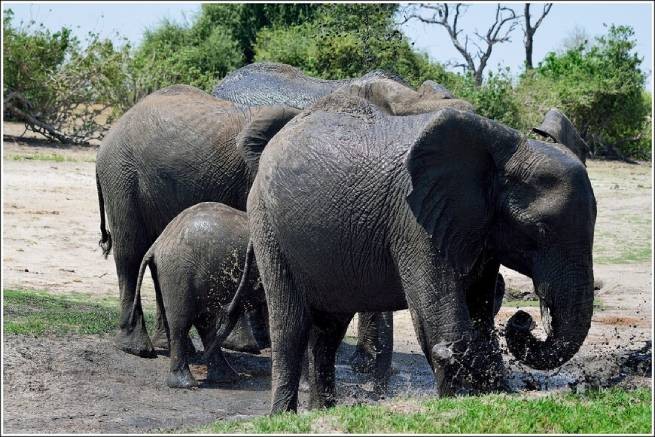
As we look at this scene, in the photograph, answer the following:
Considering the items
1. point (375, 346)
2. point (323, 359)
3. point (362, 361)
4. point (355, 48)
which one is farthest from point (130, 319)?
point (355, 48)

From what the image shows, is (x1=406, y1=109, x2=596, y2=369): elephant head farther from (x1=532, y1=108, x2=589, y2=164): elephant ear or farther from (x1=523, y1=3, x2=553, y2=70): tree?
(x1=523, y1=3, x2=553, y2=70): tree

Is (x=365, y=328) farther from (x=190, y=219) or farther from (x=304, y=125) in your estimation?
(x=304, y=125)

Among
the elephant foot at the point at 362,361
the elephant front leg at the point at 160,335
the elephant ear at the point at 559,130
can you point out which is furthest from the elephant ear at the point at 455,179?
the elephant front leg at the point at 160,335

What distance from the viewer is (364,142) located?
6480 millimetres

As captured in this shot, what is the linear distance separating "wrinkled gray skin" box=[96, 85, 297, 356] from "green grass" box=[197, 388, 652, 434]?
3258mm

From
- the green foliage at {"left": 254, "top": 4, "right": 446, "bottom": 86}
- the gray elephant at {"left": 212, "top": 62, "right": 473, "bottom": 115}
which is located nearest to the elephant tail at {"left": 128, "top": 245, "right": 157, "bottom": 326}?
the gray elephant at {"left": 212, "top": 62, "right": 473, "bottom": 115}

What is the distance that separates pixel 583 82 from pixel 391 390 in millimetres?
22878

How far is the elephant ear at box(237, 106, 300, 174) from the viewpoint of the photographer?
810cm

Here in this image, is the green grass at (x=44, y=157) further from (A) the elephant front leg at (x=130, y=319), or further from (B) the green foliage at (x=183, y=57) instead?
(A) the elephant front leg at (x=130, y=319)

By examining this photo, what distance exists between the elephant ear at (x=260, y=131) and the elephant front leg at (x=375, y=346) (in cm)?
169

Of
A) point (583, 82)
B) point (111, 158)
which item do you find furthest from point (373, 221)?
point (583, 82)

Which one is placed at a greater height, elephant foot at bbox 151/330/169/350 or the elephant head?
the elephant head

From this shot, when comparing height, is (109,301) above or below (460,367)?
below

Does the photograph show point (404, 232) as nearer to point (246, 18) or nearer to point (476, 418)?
point (476, 418)
